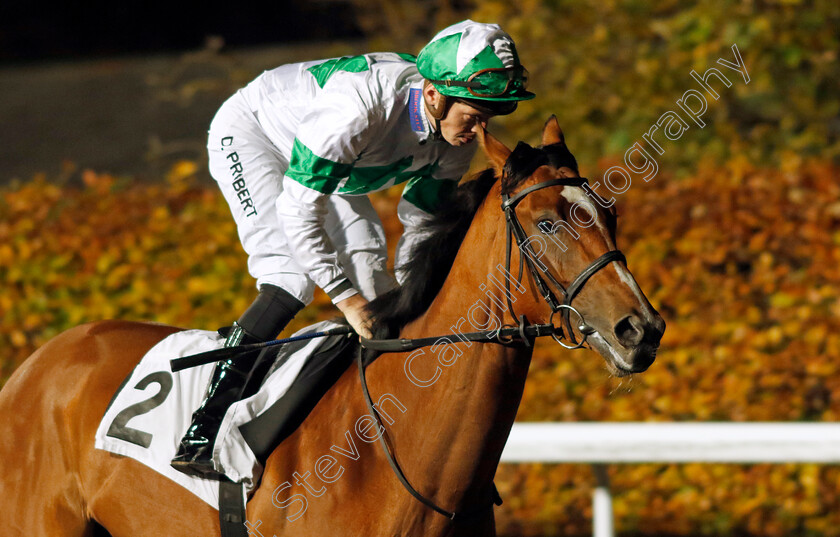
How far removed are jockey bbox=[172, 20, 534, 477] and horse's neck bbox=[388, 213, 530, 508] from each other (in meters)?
0.28

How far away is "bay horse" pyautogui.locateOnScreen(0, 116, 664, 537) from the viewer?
2053mm

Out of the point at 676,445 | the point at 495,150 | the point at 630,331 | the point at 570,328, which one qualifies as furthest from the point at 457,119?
the point at 676,445

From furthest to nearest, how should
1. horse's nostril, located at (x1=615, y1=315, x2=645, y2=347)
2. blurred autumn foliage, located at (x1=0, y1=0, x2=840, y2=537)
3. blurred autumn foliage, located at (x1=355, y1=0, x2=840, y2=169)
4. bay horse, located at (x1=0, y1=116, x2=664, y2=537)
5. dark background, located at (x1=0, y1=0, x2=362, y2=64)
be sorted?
dark background, located at (x1=0, y1=0, x2=362, y2=64), blurred autumn foliage, located at (x1=355, y1=0, x2=840, y2=169), blurred autumn foliage, located at (x1=0, y1=0, x2=840, y2=537), bay horse, located at (x1=0, y1=116, x2=664, y2=537), horse's nostril, located at (x1=615, y1=315, x2=645, y2=347)

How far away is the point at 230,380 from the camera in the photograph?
2.60m

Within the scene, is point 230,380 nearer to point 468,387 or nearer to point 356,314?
point 356,314

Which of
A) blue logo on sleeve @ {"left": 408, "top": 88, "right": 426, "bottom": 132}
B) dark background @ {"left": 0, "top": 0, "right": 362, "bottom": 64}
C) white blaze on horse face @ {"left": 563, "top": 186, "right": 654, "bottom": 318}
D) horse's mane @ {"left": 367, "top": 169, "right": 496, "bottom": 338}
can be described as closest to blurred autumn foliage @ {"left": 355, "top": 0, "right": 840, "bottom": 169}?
blue logo on sleeve @ {"left": 408, "top": 88, "right": 426, "bottom": 132}

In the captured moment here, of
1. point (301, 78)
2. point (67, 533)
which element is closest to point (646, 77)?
point (301, 78)

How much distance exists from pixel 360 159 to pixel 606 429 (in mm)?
1639

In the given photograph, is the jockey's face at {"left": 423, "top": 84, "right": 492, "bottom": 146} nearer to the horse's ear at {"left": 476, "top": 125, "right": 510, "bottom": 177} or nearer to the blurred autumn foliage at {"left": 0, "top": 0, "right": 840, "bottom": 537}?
the horse's ear at {"left": 476, "top": 125, "right": 510, "bottom": 177}

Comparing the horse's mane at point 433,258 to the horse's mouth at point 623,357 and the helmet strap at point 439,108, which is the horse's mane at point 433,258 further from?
the horse's mouth at point 623,357

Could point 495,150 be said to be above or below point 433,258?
above

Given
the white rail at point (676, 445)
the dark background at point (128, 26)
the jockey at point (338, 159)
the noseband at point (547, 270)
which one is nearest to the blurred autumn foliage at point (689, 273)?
the white rail at point (676, 445)

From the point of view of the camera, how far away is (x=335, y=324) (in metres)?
2.75

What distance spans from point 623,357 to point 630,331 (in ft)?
0.20
